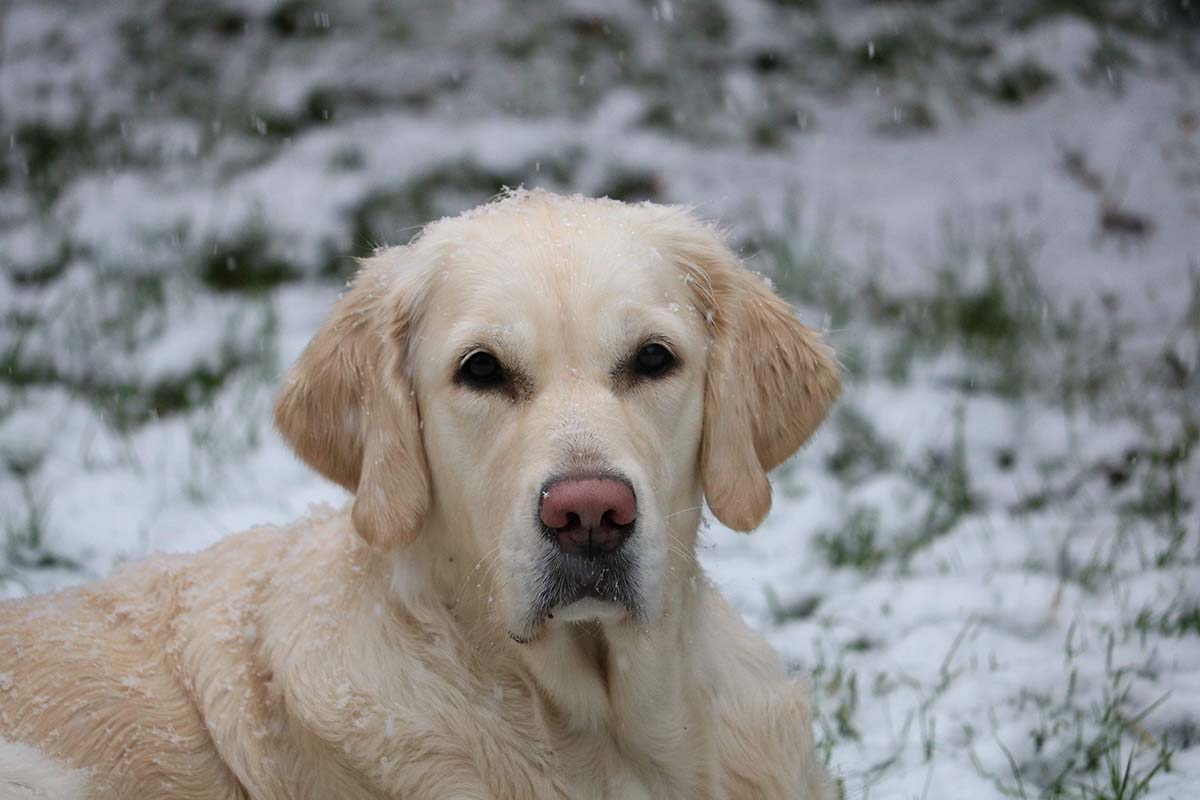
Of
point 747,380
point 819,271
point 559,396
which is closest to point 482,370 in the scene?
point 559,396

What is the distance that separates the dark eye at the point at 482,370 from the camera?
270cm

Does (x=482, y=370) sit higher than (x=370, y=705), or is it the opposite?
(x=482, y=370)

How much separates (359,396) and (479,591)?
0.54 meters

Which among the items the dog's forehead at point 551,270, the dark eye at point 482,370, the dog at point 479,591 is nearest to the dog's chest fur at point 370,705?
the dog at point 479,591

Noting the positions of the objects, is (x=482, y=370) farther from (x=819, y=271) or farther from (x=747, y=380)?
(x=819, y=271)

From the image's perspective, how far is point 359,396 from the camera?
2.87m

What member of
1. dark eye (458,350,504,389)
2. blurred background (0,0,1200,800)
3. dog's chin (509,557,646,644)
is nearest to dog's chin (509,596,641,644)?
dog's chin (509,557,646,644)

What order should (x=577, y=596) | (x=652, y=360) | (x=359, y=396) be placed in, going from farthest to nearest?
(x=359, y=396), (x=652, y=360), (x=577, y=596)

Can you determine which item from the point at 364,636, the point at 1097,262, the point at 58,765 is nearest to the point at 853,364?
the point at 1097,262

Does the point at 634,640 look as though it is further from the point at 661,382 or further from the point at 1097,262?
the point at 1097,262

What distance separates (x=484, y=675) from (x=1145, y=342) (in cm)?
461

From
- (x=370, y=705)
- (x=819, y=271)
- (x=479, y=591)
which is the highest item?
(x=819, y=271)

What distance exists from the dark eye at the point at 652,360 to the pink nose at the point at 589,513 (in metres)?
0.39

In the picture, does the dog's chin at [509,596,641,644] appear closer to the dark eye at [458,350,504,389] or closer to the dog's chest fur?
the dog's chest fur
